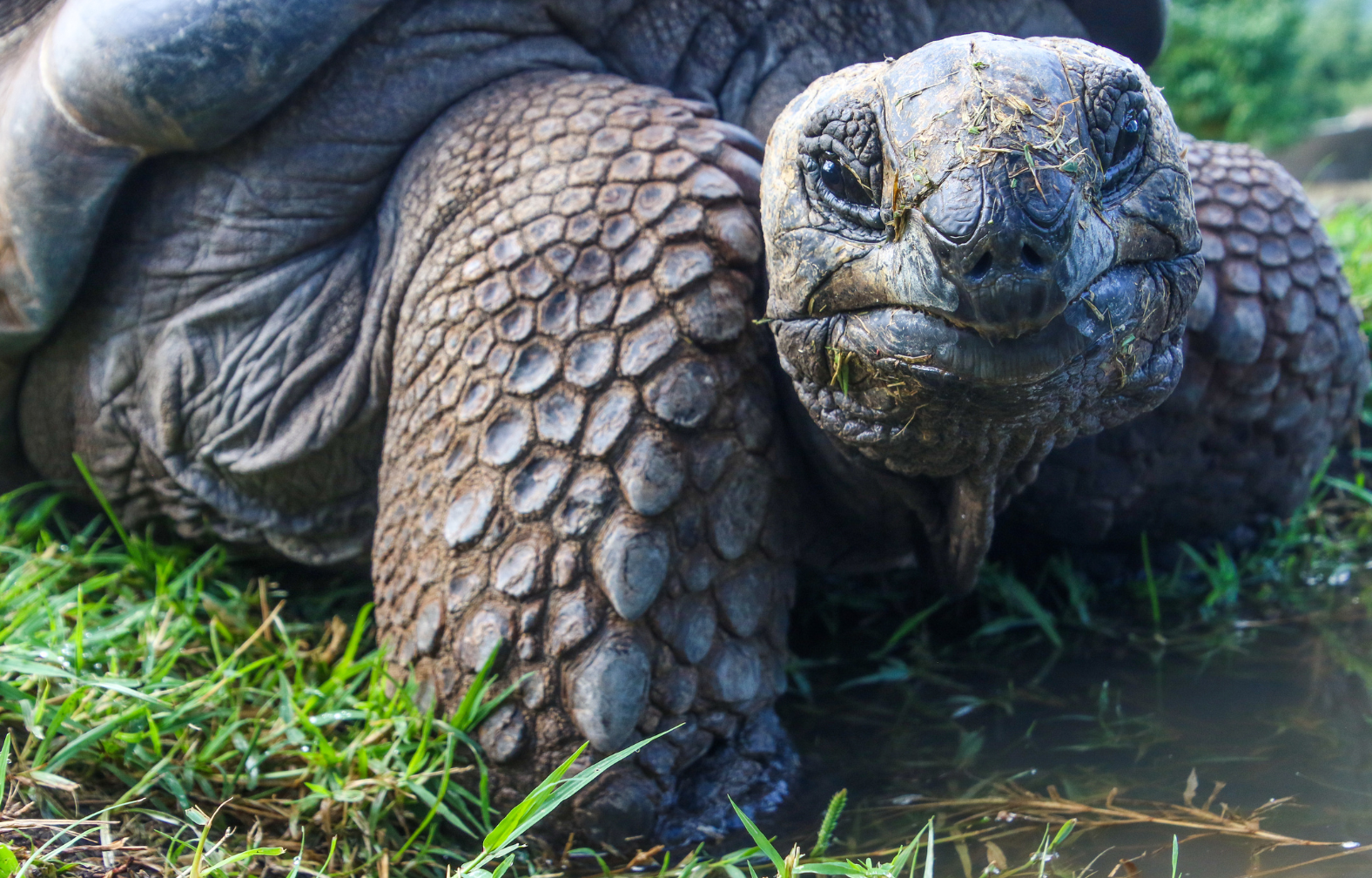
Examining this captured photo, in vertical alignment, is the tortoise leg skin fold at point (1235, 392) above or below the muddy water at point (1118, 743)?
above

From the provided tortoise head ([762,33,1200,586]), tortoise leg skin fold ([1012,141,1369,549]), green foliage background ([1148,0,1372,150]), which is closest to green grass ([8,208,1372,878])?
tortoise leg skin fold ([1012,141,1369,549])

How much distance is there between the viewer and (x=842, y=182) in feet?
4.05

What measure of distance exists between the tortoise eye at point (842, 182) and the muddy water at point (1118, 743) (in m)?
0.74

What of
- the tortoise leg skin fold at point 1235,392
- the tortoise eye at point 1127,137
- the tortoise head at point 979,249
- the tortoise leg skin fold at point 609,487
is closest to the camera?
the tortoise head at point 979,249

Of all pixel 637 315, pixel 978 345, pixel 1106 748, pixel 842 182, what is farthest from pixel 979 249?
pixel 1106 748

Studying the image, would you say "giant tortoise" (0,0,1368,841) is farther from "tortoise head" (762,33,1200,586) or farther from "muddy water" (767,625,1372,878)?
"muddy water" (767,625,1372,878)

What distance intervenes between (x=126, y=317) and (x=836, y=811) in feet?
4.92

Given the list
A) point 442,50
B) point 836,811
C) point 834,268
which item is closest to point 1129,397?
point 834,268

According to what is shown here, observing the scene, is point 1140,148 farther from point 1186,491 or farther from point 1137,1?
point 1137,1

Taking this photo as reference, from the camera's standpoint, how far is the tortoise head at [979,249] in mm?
→ 1070

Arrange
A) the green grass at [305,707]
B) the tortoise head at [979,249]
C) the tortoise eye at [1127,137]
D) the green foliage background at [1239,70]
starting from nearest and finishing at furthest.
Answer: the tortoise head at [979,249]
the tortoise eye at [1127,137]
the green grass at [305,707]
the green foliage background at [1239,70]

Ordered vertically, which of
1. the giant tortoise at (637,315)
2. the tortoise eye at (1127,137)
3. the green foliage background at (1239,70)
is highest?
the tortoise eye at (1127,137)

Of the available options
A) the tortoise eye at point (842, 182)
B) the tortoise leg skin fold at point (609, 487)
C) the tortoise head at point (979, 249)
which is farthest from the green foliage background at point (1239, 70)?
the tortoise eye at point (842, 182)

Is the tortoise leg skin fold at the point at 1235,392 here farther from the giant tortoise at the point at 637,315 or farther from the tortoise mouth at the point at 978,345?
the tortoise mouth at the point at 978,345
